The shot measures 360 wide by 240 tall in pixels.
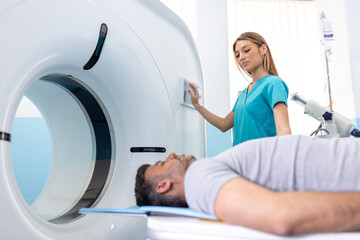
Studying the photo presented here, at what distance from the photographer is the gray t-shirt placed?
2.41 feet

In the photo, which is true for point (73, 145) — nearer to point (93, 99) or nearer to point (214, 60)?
point (93, 99)

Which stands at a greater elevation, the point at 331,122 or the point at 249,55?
the point at 249,55

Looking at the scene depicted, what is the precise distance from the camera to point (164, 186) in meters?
0.95

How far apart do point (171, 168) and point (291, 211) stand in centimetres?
48

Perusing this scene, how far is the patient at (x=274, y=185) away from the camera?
22.5 inches

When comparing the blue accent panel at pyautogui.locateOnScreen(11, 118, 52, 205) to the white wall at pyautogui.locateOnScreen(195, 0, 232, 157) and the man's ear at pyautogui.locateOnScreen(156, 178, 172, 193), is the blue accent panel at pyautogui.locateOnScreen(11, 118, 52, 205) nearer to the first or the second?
the man's ear at pyautogui.locateOnScreen(156, 178, 172, 193)

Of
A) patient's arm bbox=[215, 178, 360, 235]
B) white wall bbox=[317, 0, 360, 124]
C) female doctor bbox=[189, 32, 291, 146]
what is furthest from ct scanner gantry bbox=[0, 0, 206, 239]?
white wall bbox=[317, 0, 360, 124]

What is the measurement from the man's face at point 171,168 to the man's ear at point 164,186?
0.08 feet

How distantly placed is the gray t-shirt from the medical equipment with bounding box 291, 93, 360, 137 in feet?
4.39

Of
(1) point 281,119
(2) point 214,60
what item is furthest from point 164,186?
(2) point 214,60

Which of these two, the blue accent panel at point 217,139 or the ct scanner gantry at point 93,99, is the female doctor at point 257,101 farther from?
the blue accent panel at point 217,139

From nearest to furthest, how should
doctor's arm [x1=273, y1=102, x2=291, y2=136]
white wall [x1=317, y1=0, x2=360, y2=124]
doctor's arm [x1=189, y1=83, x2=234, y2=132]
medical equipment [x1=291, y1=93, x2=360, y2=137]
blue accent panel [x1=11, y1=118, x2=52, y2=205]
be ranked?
1. doctor's arm [x1=273, y1=102, x2=291, y2=136]
2. doctor's arm [x1=189, y1=83, x2=234, y2=132]
3. blue accent panel [x1=11, y1=118, x2=52, y2=205]
4. medical equipment [x1=291, y1=93, x2=360, y2=137]
5. white wall [x1=317, y1=0, x2=360, y2=124]

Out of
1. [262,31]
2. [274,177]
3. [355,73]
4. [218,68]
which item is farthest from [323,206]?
[262,31]

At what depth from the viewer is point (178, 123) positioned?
1345mm
